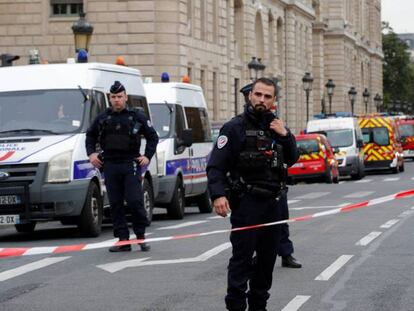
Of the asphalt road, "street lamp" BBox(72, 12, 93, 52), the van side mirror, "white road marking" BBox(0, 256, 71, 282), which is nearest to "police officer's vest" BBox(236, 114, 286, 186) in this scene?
the asphalt road

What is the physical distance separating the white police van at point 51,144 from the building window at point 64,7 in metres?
29.1

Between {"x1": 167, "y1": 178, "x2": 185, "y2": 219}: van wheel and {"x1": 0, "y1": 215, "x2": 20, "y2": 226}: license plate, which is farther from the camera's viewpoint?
{"x1": 167, "y1": 178, "x2": 185, "y2": 219}: van wheel

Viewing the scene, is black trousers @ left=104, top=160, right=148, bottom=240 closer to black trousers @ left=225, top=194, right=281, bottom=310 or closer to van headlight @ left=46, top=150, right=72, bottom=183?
van headlight @ left=46, top=150, right=72, bottom=183

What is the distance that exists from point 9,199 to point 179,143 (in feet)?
19.4

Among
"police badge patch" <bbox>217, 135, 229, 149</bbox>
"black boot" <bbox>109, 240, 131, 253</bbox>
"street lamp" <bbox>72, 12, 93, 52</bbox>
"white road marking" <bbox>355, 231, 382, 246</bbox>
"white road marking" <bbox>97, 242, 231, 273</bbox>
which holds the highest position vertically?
"street lamp" <bbox>72, 12, 93, 52</bbox>

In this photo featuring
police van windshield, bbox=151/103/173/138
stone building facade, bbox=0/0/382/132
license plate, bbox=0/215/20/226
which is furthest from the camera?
stone building facade, bbox=0/0/382/132

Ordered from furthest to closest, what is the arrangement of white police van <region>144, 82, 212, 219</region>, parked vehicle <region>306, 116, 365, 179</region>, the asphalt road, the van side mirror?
parked vehicle <region>306, 116, 365, 179</region>
white police van <region>144, 82, 212, 219</region>
the van side mirror
the asphalt road

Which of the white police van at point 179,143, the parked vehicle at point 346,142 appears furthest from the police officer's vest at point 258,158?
the parked vehicle at point 346,142

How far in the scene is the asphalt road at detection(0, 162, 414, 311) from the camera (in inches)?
444

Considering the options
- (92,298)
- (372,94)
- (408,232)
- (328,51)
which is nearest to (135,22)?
(408,232)

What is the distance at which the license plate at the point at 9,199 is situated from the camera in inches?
702

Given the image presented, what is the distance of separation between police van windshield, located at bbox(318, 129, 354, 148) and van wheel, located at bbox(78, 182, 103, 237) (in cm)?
2903

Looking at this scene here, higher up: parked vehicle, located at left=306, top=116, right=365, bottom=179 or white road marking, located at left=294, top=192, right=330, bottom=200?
parked vehicle, located at left=306, top=116, right=365, bottom=179

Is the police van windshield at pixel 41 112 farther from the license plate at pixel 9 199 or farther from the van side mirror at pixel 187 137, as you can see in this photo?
the van side mirror at pixel 187 137
